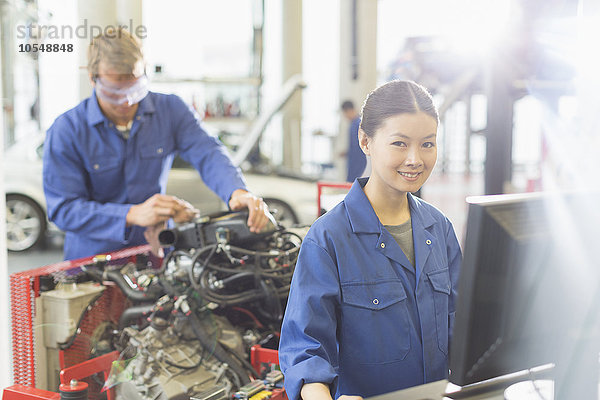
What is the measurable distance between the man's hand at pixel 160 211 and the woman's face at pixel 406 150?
112cm

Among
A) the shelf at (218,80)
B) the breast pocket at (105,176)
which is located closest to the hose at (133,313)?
the breast pocket at (105,176)

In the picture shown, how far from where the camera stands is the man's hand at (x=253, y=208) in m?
2.01

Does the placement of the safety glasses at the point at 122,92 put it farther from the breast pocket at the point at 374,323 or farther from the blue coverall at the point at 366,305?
the breast pocket at the point at 374,323

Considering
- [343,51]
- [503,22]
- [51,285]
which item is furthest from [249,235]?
[343,51]

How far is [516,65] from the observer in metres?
4.67

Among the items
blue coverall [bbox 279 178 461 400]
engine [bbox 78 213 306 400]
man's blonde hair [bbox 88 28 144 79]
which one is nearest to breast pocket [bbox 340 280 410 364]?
blue coverall [bbox 279 178 461 400]

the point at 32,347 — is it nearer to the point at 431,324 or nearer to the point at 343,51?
the point at 431,324

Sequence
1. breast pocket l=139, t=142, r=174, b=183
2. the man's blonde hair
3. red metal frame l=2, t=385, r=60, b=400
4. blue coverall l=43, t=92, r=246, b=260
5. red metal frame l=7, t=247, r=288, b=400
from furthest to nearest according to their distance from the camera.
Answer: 1. breast pocket l=139, t=142, r=174, b=183
2. blue coverall l=43, t=92, r=246, b=260
3. the man's blonde hair
4. red metal frame l=7, t=247, r=288, b=400
5. red metal frame l=2, t=385, r=60, b=400

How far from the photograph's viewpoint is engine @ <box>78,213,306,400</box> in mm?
1888

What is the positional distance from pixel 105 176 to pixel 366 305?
157 cm

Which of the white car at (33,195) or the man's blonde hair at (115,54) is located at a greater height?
the man's blonde hair at (115,54)

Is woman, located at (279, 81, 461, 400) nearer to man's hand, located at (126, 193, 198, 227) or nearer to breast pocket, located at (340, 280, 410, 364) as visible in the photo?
breast pocket, located at (340, 280, 410, 364)

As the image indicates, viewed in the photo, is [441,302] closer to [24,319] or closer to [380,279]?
[380,279]

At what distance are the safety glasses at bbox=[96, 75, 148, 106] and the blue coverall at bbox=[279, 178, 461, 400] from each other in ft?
4.22
